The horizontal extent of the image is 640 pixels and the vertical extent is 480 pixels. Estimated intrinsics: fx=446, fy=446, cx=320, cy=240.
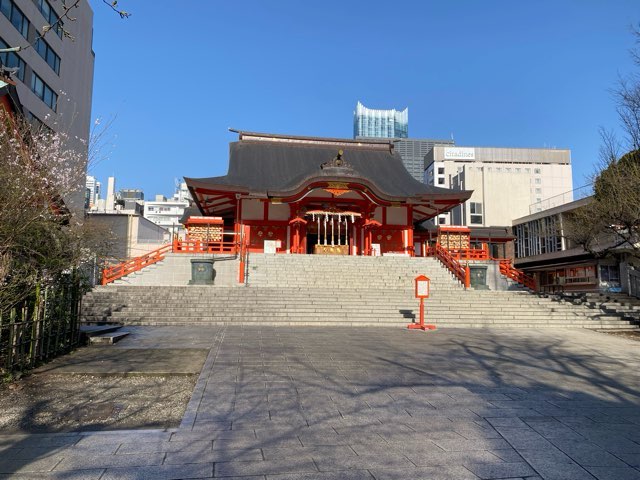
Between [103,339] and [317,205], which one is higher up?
[317,205]

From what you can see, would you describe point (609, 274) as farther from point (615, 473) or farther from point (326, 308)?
point (615, 473)

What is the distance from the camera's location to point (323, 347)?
29.7 feet

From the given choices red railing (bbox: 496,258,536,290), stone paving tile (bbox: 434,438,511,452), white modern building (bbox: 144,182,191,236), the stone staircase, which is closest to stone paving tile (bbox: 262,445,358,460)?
stone paving tile (bbox: 434,438,511,452)

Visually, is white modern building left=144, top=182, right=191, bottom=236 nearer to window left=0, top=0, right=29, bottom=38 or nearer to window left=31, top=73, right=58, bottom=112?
window left=31, top=73, right=58, bottom=112

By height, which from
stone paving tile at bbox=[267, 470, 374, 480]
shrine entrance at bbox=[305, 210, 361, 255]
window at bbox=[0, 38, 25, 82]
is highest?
window at bbox=[0, 38, 25, 82]

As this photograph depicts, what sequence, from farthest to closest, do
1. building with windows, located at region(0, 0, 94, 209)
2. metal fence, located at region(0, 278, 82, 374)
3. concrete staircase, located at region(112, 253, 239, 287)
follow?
1. building with windows, located at region(0, 0, 94, 209)
2. concrete staircase, located at region(112, 253, 239, 287)
3. metal fence, located at region(0, 278, 82, 374)

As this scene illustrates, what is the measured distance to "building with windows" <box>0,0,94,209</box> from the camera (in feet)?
88.8

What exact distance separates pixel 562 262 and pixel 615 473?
39.6 meters

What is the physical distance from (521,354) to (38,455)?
318 inches

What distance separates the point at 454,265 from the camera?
67.9ft

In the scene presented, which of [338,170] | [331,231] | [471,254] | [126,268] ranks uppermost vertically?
[338,170]

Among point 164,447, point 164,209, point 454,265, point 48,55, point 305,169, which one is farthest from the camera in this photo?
point 164,209

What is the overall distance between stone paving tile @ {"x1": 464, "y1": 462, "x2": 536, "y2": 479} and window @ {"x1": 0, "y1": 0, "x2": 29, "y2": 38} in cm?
3328

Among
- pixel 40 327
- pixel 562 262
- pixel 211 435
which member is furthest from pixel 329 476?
pixel 562 262
